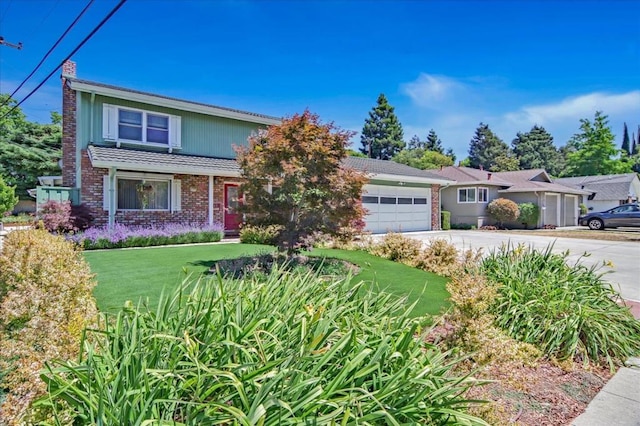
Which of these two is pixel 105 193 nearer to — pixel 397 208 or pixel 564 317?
pixel 564 317

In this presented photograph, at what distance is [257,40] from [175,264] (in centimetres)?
777

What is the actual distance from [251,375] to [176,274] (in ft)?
19.2

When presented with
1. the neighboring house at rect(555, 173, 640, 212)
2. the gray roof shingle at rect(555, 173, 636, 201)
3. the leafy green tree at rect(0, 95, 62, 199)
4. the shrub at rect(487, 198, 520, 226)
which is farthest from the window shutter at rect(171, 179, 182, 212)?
the gray roof shingle at rect(555, 173, 636, 201)

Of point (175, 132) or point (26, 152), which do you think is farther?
point (26, 152)

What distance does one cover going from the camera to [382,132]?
53688mm

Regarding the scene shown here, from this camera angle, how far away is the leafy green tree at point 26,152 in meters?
32.7

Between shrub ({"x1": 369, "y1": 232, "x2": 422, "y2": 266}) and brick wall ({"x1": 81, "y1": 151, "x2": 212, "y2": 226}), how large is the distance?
329 inches

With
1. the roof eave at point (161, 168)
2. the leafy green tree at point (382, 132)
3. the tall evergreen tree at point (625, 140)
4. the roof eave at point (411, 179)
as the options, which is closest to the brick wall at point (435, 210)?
the roof eave at point (411, 179)

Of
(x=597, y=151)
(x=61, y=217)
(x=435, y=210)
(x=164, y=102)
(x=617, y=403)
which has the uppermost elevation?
(x=597, y=151)

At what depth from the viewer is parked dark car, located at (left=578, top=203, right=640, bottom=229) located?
78.7 ft

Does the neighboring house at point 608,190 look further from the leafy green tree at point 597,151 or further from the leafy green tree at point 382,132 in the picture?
the leafy green tree at point 382,132

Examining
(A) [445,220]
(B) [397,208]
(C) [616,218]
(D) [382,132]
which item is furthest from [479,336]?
(D) [382,132]

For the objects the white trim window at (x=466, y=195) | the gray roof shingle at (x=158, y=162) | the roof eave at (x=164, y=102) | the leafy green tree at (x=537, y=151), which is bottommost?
the white trim window at (x=466, y=195)

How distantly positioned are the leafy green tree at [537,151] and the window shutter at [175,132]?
61.7 meters
